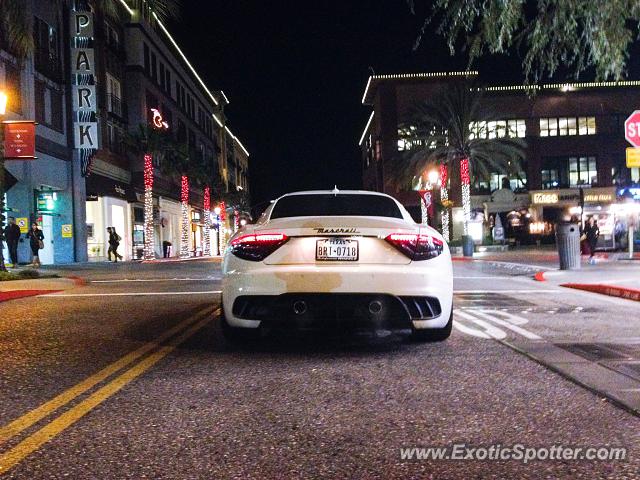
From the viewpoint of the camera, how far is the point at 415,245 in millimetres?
5578

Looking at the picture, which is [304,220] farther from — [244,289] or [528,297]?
[528,297]

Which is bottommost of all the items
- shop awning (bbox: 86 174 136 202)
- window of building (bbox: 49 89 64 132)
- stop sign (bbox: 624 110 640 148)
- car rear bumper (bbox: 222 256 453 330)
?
car rear bumper (bbox: 222 256 453 330)

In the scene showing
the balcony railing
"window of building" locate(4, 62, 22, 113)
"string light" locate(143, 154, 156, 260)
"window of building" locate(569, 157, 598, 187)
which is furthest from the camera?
"window of building" locate(569, 157, 598, 187)

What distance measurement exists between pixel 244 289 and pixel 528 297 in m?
7.13

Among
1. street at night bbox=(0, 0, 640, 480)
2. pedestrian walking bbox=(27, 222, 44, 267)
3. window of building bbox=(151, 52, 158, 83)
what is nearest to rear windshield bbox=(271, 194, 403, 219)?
street at night bbox=(0, 0, 640, 480)

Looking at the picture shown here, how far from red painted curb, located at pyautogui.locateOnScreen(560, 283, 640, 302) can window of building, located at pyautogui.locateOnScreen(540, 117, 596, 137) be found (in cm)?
5043

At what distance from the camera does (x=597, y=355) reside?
5691 mm

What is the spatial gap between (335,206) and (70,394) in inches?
134

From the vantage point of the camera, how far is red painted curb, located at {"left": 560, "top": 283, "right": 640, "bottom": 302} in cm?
1095

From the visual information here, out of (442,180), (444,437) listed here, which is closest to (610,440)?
(444,437)

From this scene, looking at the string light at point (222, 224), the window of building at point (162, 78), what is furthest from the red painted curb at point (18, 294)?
the string light at point (222, 224)

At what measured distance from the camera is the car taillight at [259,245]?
5.54 m

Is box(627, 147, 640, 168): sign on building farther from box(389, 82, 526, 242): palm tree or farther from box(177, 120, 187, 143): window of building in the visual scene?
box(177, 120, 187, 143): window of building

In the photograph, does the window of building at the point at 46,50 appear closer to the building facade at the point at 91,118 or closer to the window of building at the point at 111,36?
the building facade at the point at 91,118
